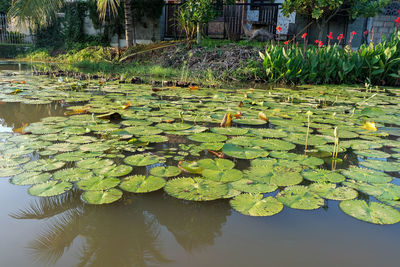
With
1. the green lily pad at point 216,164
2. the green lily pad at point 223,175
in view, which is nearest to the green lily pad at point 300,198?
the green lily pad at point 223,175

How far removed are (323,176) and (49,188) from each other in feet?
4.01

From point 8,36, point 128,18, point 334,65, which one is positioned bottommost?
point 334,65

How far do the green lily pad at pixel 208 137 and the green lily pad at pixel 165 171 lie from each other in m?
0.47

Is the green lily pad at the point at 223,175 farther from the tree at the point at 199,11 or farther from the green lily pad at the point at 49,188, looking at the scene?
the tree at the point at 199,11

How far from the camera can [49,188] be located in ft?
4.13

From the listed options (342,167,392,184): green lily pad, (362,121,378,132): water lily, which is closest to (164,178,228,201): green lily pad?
(342,167,392,184): green lily pad

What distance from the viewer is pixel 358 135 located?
2.21 metres

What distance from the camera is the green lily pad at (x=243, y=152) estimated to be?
168cm

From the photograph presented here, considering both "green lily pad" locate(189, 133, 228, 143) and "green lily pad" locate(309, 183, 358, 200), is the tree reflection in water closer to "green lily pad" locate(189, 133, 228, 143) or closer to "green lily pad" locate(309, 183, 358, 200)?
"green lily pad" locate(309, 183, 358, 200)

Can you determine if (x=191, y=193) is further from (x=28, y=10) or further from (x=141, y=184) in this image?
(x=28, y=10)

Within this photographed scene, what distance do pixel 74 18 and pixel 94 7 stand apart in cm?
98

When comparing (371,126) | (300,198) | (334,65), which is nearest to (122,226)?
(300,198)

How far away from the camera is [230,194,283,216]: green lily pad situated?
1.13 meters

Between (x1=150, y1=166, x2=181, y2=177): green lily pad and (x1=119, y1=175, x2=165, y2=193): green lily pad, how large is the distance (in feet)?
0.16
